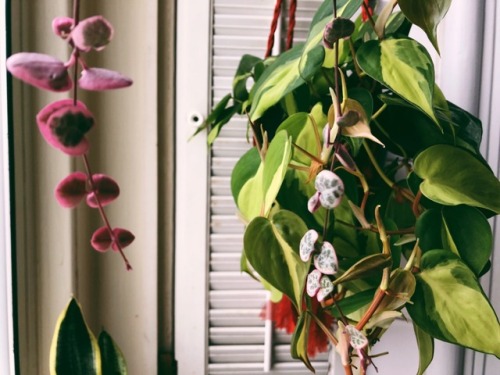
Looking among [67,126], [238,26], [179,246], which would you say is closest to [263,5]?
[238,26]

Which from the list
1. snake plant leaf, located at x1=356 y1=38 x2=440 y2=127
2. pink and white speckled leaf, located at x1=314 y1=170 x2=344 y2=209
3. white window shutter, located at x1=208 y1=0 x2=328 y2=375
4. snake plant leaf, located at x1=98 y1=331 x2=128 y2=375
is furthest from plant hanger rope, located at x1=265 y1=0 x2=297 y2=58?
snake plant leaf, located at x1=98 y1=331 x2=128 y2=375

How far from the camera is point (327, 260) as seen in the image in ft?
1.51

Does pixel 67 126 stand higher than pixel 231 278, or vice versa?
pixel 67 126

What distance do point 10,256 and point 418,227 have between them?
622mm

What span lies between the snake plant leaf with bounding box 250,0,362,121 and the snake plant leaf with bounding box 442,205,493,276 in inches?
9.1

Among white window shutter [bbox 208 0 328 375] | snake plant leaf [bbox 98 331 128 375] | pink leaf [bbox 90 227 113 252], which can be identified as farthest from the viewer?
white window shutter [bbox 208 0 328 375]

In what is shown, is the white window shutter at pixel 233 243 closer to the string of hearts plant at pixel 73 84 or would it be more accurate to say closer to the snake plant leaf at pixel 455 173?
the snake plant leaf at pixel 455 173

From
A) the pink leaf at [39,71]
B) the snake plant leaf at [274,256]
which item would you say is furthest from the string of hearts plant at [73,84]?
the snake plant leaf at [274,256]

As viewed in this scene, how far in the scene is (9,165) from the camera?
2.48 ft

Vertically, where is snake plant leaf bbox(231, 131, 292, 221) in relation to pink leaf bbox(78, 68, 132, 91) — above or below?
below

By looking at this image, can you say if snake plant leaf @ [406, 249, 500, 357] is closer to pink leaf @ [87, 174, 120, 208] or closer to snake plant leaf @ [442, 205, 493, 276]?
snake plant leaf @ [442, 205, 493, 276]

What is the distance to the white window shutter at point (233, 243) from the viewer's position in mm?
896

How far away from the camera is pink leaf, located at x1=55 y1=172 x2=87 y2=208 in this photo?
320 millimetres

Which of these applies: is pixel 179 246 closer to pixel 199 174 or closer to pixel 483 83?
pixel 199 174
